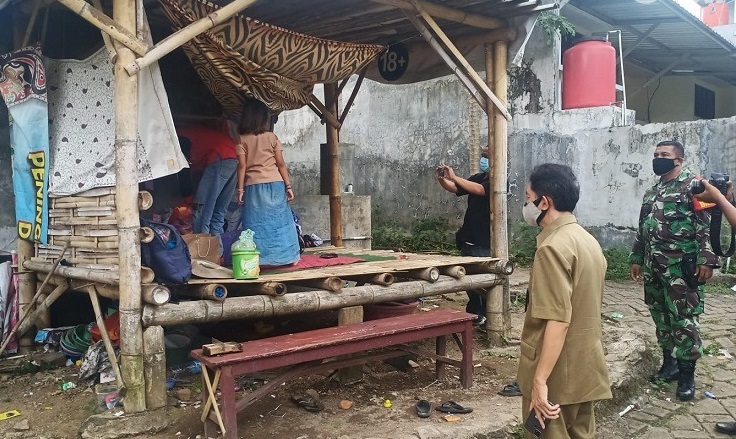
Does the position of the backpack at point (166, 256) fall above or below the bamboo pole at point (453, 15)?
below

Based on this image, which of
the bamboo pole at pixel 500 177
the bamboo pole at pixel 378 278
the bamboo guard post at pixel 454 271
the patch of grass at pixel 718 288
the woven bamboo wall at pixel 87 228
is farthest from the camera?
the patch of grass at pixel 718 288

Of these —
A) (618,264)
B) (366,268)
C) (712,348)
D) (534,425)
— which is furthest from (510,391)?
(618,264)

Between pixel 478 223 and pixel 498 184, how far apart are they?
23.0 inches

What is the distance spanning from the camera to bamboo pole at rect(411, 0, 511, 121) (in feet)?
18.1

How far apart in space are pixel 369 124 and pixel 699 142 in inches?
253

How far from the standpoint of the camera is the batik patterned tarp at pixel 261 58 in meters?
4.67

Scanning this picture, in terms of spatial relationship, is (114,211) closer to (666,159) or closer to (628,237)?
(666,159)

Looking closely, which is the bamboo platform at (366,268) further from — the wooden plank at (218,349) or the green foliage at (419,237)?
the green foliage at (419,237)

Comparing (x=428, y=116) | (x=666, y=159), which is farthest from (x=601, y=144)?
(x=666, y=159)

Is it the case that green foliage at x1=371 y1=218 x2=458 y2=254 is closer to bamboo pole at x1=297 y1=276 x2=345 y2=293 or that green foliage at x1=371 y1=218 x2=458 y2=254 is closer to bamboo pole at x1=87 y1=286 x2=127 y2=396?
bamboo pole at x1=297 y1=276 x2=345 y2=293

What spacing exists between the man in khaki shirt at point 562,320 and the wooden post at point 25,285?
5009 millimetres

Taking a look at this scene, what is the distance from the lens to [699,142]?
9.41m

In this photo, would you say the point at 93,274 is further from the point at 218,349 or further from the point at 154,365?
the point at 218,349

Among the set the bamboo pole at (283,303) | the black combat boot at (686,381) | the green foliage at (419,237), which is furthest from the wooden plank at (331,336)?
A: the green foliage at (419,237)
